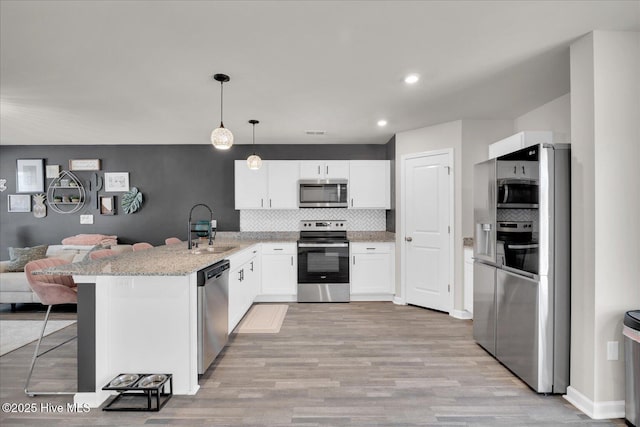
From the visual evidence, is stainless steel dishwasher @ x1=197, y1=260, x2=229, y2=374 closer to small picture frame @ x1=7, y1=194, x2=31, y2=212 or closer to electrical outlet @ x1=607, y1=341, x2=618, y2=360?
electrical outlet @ x1=607, y1=341, x2=618, y2=360

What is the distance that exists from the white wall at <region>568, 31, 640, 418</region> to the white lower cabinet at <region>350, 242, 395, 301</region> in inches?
105

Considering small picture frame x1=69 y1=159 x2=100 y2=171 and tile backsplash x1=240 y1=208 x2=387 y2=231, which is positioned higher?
small picture frame x1=69 y1=159 x2=100 y2=171

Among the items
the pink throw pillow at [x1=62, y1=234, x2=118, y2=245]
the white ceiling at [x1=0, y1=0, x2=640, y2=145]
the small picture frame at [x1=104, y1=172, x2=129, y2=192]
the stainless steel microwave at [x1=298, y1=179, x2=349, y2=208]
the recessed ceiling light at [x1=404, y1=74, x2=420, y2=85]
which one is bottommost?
the pink throw pillow at [x1=62, y1=234, x2=118, y2=245]

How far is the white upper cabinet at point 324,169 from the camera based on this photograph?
488 centimetres

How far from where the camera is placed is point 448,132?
3.98 metres

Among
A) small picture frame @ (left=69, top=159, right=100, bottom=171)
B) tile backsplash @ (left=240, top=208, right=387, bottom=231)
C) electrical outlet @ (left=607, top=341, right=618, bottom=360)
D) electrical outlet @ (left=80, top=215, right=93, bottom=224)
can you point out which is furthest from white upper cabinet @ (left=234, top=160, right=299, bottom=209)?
electrical outlet @ (left=607, top=341, right=618, bottom=360)

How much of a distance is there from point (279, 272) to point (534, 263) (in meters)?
3.22

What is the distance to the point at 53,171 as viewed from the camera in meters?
5.23

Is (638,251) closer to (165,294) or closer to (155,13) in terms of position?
(165,294)

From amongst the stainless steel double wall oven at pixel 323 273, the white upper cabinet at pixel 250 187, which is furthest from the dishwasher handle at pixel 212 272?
the white upper cabinet at pixel 250 187

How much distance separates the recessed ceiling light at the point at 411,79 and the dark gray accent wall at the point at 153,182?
99.4 inches

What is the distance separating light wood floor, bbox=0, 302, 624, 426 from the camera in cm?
197

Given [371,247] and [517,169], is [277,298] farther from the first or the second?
[517,169]

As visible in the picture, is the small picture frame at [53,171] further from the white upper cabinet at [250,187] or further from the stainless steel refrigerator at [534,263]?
the stainless steel refrigerator at [534,263]
